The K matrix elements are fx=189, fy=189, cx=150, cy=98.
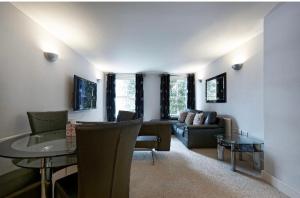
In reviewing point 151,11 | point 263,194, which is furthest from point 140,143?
point 151,11

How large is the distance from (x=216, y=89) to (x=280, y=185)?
320cm

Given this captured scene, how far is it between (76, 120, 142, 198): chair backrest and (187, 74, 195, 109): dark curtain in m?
6.28

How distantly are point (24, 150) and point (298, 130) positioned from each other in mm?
2690

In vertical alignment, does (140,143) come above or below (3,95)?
below

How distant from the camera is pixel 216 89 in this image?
5.26 metres

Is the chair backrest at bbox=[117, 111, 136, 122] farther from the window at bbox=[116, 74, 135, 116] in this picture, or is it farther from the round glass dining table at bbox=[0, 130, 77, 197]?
the window at bbox=[116, 74, 135, 116]

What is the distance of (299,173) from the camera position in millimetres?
2100

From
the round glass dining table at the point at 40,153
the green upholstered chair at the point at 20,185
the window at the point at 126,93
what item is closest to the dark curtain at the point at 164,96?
the window at the point at 126,93

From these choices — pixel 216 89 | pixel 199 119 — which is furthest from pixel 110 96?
pixel 216 89

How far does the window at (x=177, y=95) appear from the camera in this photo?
297 inches

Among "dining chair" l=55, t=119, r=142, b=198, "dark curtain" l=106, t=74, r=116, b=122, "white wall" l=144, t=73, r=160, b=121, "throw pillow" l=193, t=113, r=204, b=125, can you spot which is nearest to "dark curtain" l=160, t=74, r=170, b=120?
"white wall" l=144, t=73, r=160, b=121

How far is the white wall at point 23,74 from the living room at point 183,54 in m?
0.01

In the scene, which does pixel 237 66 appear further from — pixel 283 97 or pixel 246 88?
pixel 283 97

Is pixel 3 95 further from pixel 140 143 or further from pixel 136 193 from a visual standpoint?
pixel 140 143
